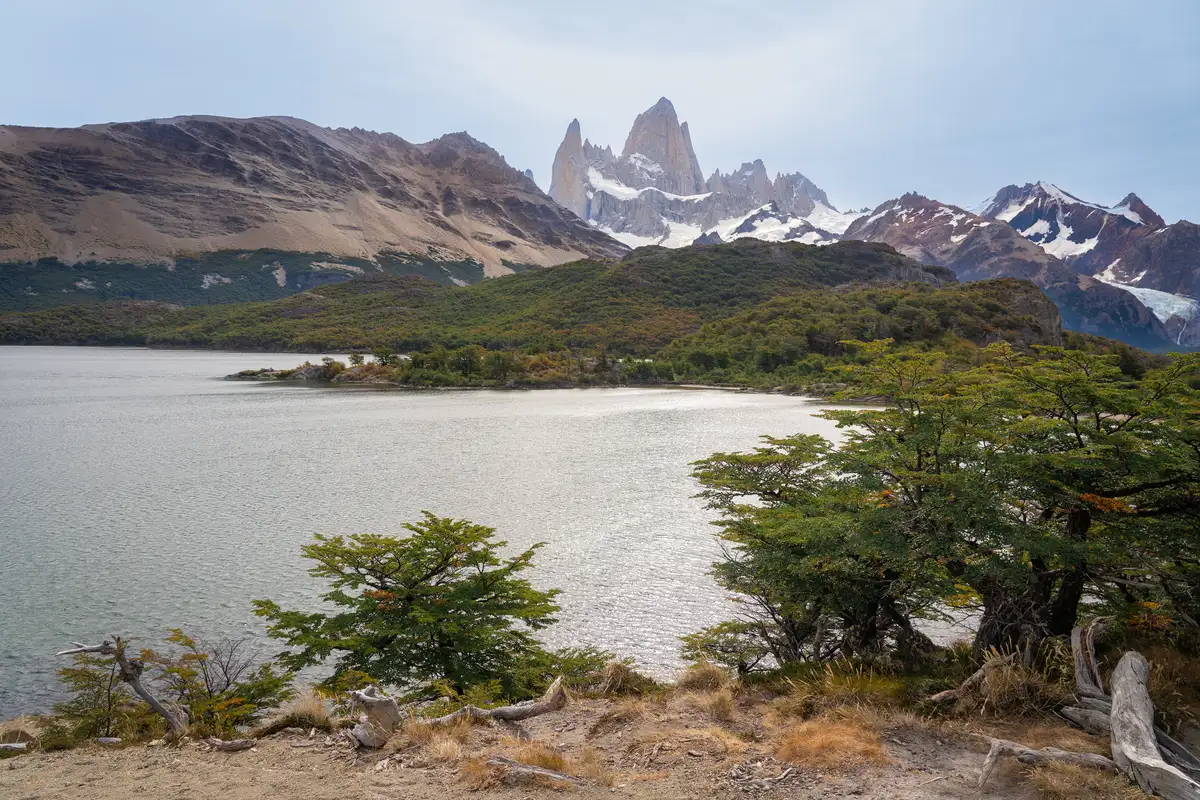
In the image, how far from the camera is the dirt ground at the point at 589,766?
6473 millimetres

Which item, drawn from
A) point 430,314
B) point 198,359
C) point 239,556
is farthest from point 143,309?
point 239,556

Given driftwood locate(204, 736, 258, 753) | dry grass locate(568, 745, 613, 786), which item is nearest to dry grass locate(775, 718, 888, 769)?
dry grass locate(568, 745, 613, 786)

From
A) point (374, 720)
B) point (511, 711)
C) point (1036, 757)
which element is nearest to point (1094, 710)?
point (1036, 757)

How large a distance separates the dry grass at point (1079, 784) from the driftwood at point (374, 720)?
6.72 meters

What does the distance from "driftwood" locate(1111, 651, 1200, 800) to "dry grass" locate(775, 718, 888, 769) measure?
201cm

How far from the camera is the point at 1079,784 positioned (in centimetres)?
571

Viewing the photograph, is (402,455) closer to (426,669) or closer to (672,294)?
(426,669)

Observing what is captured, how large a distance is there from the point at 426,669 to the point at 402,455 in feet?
94.9

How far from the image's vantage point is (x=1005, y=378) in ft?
36.2

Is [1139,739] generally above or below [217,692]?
above

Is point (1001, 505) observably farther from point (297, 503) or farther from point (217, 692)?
point (297, 503)

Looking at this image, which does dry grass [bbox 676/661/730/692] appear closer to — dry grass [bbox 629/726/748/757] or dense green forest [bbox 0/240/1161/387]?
dry grass [bbox 629/726/748/757]

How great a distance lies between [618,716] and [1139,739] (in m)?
5.35

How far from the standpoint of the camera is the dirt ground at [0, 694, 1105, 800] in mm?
6473
